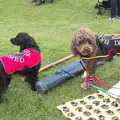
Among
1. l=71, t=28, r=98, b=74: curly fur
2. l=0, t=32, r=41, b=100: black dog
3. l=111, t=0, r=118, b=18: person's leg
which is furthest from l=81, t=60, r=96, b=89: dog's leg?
l=111, t=0, r=118, b=18: person's leg

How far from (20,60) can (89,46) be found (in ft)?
3.24

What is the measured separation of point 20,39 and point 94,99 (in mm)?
1401

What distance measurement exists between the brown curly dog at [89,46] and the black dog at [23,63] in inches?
23.5

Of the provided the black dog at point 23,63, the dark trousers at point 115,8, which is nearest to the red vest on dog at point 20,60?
the black dog at point 23,63

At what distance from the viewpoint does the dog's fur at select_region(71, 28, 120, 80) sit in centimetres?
453

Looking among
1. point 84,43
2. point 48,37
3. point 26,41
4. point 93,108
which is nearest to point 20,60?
point 26,41

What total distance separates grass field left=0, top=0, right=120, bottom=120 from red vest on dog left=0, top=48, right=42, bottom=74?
0.51m

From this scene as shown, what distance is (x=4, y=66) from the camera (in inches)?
177

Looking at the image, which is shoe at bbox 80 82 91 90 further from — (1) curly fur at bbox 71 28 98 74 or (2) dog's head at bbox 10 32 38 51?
(2) dog's head at bbox 10 32 38 51

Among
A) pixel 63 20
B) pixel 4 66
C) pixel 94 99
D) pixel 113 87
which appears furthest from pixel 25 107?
pixel 63 20

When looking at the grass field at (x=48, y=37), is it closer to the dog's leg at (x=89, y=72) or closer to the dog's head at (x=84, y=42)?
the dog's leg at (x=89, y=72)

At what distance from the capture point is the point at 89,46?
4.56 m

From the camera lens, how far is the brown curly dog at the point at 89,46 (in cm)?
454

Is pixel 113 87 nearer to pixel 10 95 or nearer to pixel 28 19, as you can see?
pixel 10 95
